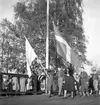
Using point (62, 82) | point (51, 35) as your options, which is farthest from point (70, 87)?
point (51, 35)

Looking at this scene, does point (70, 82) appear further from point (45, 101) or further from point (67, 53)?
point (45, 101)

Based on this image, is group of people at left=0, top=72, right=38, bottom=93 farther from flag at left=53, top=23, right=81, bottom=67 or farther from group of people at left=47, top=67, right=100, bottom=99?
flag at left=53, top=23, right=81, bottom=67

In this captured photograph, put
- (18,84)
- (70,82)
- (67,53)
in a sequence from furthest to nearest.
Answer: (67,53), (18,84), (70,82)

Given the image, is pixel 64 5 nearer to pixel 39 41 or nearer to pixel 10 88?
pixel 39 41

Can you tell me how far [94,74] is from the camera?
16641 millimetres

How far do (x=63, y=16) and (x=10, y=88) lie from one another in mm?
21651

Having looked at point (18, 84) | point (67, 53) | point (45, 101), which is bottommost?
point (45, 101)

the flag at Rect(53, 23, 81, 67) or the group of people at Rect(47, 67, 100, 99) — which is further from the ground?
the flag at Rect(53, 23, 81, 67)

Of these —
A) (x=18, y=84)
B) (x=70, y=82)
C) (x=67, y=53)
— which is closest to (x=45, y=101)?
(x=70, y=82)

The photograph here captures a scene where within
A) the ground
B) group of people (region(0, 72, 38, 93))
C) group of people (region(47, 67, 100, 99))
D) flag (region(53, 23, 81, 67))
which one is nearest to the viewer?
the ground

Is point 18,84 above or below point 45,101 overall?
above

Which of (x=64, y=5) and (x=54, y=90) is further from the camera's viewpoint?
(x=64, y=5)

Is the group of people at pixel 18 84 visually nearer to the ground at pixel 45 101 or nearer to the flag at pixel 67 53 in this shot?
the flag at pixel 67 53

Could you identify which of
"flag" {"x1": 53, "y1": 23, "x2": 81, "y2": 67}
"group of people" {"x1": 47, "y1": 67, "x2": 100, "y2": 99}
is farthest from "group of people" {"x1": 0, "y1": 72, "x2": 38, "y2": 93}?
"flag" {"x1": 53, "y1": 23, "x2": 81, "y2": 67}
